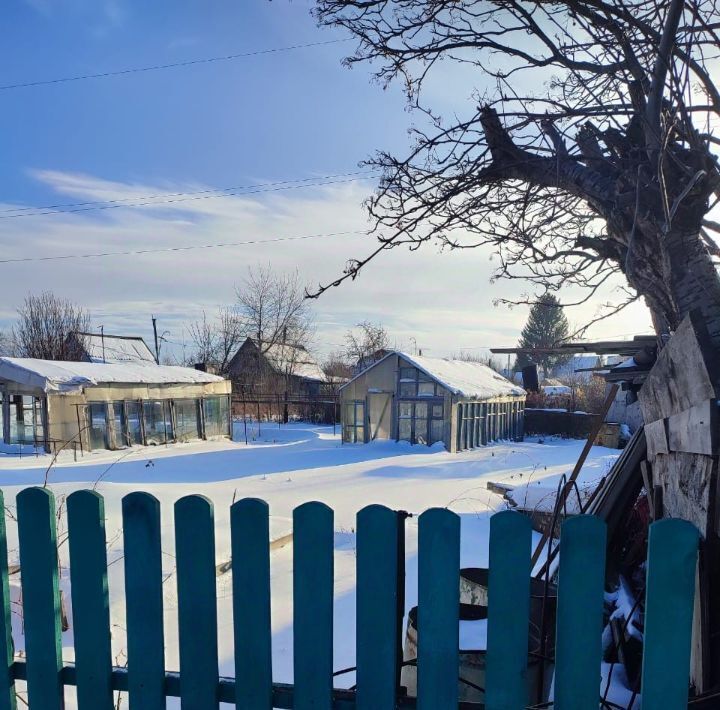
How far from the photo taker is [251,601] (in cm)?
187

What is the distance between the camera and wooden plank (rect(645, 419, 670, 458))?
8.78ft

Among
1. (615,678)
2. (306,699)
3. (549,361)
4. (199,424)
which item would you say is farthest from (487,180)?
(549,361)

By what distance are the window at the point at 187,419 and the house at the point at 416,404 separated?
5917mm

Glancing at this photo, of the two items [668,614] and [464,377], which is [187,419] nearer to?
[464,377]

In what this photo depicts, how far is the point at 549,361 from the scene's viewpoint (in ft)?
165

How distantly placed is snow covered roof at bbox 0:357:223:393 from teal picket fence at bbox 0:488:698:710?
16.3 meters

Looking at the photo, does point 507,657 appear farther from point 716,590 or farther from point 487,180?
point 487,180

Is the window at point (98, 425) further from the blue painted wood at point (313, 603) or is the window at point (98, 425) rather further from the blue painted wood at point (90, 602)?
the blue painted wood at point (313, 603)

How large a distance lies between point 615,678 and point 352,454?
49.0ft

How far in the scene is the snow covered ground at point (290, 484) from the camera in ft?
13.7

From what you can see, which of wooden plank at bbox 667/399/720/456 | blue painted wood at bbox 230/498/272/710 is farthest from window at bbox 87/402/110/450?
wooden plank at bbox 667/399/720/456

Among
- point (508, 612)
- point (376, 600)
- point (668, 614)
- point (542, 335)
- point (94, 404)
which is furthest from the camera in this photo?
point (542, 335)

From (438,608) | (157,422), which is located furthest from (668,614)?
(157,422)

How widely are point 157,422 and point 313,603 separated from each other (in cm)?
1921
